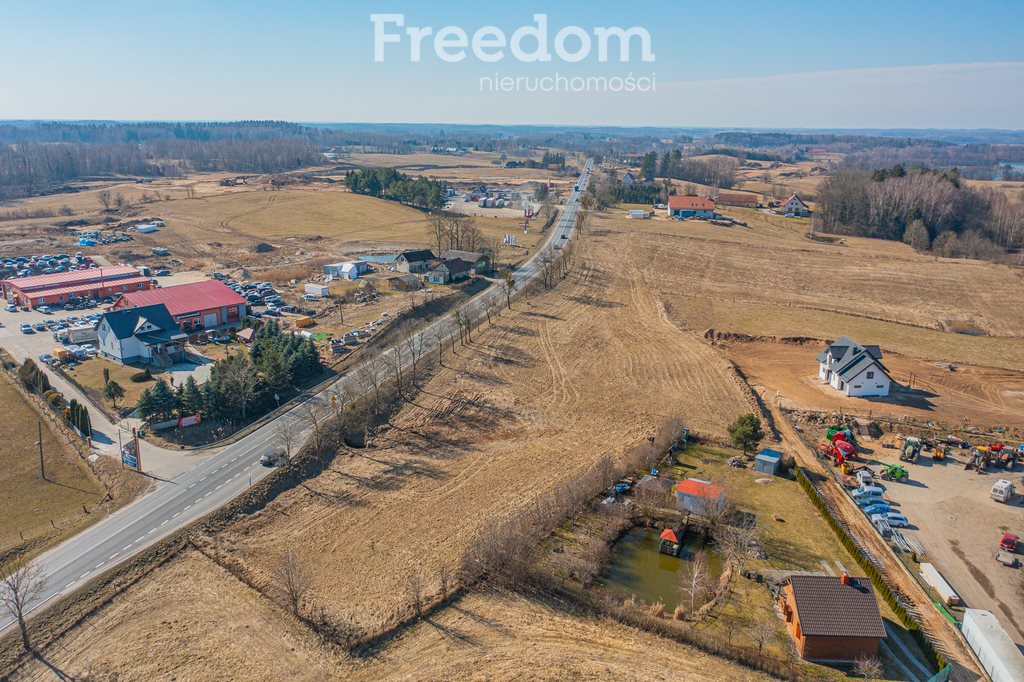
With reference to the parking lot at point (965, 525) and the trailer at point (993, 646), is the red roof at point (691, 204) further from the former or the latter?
the trailer at point (993, 646)

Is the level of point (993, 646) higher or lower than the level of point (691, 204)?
lower

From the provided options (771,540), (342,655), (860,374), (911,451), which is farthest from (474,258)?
(342,655)

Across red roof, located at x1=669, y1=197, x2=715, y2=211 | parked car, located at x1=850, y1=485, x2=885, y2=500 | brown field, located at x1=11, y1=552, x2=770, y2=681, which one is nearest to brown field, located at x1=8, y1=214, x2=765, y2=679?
brown field, located at x1=11, y1=552, x2=770, y2=681

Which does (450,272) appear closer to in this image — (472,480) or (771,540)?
(472,480)

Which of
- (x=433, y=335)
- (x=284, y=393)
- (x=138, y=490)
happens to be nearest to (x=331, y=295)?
(x=433, y=335)

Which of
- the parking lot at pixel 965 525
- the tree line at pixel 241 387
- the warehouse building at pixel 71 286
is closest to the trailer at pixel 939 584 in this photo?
the parking lot at pixel 965 525

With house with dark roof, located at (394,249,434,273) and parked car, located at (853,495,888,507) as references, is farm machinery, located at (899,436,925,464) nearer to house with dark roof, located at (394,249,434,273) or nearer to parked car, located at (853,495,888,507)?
parked car, located at (853,495,888,507)
